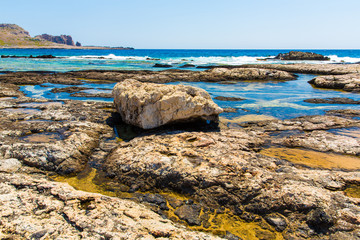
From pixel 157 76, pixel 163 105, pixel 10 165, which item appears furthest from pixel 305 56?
pixel 10 165

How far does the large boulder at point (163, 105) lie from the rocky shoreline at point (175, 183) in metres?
0.59

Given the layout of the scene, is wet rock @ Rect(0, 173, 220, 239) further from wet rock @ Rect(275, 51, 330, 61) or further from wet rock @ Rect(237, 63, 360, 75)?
wet rock @ Rect(275, 51, 330, 61)

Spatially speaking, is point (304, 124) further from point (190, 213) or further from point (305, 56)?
point (305, 56)

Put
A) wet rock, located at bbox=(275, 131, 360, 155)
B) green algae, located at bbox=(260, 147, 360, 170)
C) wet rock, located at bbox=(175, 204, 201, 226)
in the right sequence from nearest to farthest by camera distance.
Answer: wet rock, located at bbox=(175, 204, 201, 226)
green algae, located at bbox=(260, 147, 360, 170)
wet rock, located at bbox=(275, 131, 360, 155)

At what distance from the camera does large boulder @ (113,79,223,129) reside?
28.8 ft

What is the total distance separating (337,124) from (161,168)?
8699 millimetres

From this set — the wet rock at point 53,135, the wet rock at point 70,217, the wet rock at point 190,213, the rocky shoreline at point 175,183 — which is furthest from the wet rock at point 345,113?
the wet rock at point 70,217

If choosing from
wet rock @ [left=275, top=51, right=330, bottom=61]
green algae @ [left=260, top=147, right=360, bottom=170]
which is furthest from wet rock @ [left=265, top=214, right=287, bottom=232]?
wet rock @ [left=275, top=51, right=330, bottom=61]

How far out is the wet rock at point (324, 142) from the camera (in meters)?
7.64

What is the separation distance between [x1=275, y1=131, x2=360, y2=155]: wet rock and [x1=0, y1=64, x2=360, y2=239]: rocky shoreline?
0.11 feet

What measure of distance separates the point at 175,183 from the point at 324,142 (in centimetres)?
579

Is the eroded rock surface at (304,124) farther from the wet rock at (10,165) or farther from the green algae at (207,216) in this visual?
the wet rock at (10,165)

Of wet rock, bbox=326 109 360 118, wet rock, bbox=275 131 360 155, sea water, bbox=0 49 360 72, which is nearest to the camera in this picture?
wet rock, bbox=275 131 360 155

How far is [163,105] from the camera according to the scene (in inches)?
346
